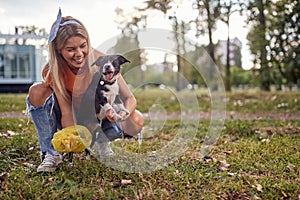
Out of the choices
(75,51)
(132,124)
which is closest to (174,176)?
(132,124)

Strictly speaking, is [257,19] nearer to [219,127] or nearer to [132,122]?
[219,127]

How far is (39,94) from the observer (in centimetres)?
279

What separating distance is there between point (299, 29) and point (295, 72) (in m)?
1.15

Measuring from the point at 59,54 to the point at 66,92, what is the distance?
0.91ft

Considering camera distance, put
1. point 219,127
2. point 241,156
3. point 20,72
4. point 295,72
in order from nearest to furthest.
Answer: point 241,156 → point 219,127 → point 295,72 → point 20,72

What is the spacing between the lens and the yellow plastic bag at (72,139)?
253 centimetres

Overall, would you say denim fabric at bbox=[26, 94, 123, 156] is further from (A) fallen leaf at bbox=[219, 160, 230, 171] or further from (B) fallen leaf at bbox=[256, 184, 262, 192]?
(B) fallen leaf at bbox=[256, 184, 262, 192]

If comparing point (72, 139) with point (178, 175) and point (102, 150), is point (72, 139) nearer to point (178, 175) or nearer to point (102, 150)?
point (102, 150)

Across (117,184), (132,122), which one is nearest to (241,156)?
(132,122)

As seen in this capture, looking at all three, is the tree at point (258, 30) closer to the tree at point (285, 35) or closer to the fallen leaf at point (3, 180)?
the tree at point (285, 35)

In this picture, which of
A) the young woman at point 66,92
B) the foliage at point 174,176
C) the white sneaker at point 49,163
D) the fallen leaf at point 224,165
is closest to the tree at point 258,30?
the foliage at point 174,176

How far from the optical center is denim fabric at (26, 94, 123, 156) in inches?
109

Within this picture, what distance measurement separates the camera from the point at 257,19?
837 cm

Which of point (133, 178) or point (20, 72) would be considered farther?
point (20, 72)
